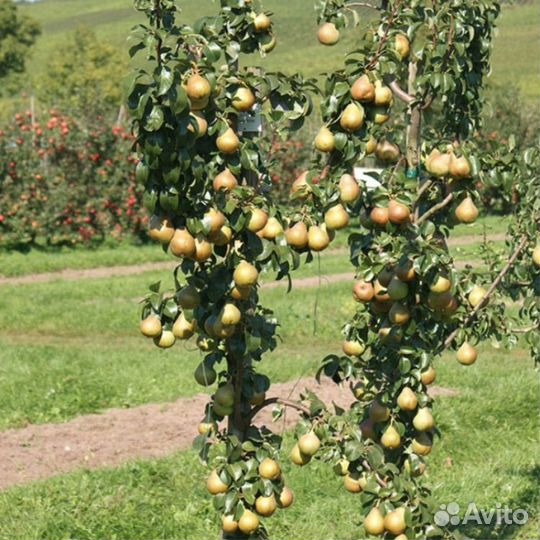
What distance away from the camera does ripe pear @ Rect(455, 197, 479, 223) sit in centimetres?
407

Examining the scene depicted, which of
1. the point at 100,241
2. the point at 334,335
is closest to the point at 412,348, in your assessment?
the point at 334,335

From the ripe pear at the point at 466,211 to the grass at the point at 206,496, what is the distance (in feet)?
3.94

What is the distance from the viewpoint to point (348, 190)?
3656 mm

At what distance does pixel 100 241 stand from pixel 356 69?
13410mm

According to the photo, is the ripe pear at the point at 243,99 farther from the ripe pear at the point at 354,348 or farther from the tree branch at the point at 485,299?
the tree branch at the point at 485,299

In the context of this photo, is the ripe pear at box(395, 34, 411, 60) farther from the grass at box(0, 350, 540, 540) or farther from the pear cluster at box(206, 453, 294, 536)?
the grass at box(0, 350, 540, 540)

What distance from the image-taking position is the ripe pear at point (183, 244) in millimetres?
3453

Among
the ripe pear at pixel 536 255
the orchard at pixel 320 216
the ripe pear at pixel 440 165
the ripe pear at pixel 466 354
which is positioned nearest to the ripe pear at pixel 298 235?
the orchard at pixel 320 216

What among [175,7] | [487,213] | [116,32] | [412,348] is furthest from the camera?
[116,32]

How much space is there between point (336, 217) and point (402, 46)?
29.0 inches

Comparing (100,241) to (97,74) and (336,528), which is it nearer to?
(336,528)

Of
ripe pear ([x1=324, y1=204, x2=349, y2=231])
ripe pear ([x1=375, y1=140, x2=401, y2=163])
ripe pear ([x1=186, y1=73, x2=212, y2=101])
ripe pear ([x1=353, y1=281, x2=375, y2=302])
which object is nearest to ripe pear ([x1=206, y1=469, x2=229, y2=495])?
ripe pear ([x1=353, y1=281, x2=375, y2=302])

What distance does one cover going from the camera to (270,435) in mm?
3910

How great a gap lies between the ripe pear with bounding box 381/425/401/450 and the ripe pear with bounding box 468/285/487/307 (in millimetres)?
621
